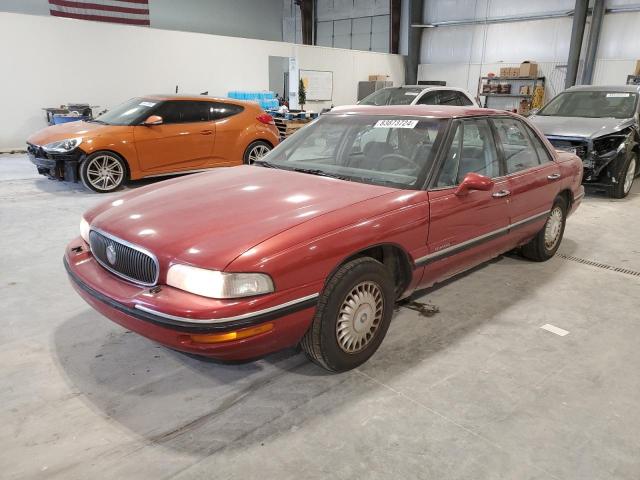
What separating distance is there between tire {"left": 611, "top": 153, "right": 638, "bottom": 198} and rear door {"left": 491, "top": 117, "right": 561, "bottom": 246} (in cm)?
384

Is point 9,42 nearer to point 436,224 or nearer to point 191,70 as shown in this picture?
point 191,70

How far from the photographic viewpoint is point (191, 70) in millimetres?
13016

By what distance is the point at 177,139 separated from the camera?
7109mm

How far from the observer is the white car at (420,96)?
9218mm

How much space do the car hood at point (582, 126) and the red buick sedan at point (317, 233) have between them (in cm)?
388

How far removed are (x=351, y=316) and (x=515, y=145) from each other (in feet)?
7.06

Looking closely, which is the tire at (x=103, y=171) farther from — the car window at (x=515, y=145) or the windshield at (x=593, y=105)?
the windshield at (x=593, y=105)

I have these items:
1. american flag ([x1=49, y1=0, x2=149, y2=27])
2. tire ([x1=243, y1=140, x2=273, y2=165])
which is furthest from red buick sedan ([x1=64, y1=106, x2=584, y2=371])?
american flag ([x1=49, y1=0, x2=149, y2=27])

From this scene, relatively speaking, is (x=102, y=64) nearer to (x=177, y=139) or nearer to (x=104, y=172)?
(x=177, y=139)

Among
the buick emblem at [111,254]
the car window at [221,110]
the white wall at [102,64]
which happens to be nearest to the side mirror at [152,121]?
the car window at [221,110]

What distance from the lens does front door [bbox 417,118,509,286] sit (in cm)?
293

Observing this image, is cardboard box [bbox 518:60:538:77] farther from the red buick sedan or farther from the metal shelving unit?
the red buick sedan

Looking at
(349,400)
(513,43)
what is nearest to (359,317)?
(349,400)

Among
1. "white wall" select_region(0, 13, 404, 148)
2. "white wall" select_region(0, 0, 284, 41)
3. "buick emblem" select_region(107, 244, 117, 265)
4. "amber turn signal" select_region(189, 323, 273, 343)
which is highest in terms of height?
"white wall" select_region(0, 0, 284, 41)
